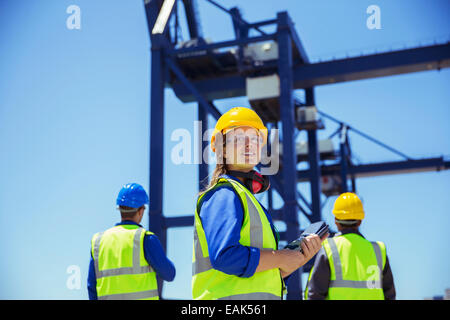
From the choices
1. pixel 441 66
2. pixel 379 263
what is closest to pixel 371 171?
pixel 441 66

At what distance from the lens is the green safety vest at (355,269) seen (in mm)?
3658

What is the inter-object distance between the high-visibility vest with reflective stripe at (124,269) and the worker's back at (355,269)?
4.36 ft

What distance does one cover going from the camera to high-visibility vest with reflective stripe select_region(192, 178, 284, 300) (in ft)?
6.61

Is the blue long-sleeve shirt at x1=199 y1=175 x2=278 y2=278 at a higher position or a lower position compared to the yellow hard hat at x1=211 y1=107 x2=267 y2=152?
lower

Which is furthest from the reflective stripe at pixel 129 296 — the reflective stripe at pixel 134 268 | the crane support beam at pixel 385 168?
the crane support beam at pixel 385 168

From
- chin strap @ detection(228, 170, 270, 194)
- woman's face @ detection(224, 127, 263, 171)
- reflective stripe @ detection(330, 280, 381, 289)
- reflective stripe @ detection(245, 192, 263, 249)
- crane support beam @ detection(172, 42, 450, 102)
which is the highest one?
crane support beam @ detection(172, 42, 450, 102)

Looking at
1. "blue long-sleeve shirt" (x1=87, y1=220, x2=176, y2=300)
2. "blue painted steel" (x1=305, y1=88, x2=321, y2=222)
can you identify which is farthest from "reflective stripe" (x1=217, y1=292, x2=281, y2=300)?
"blue painted steel" (x1=305, y1=88, x2=321, y2=222)

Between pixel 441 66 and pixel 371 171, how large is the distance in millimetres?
11755

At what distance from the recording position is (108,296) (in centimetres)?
360

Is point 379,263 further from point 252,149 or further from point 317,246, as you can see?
point 252,149

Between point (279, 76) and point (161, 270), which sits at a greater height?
point (279, 76)

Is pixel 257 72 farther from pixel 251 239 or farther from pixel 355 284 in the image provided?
pixel 251 239

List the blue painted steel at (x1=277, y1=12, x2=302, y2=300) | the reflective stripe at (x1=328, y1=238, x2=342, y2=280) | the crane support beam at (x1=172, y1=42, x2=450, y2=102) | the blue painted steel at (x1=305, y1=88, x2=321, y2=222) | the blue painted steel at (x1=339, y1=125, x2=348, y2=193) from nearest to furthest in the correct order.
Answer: the reflective stripe at (x1=328, y1=238, x2=342, y2=280)
the blue painted steel at (x1=277, y1=12, x2=302, y2=300)
the crane support beam at (x1=172, y1=42, x2=450, y2=102)
the blue painted steel at (x1=305, y1=88, x2=321, y2=222)
the blue painted steel at (x1=339, y1=125, x2=348, y2=193)

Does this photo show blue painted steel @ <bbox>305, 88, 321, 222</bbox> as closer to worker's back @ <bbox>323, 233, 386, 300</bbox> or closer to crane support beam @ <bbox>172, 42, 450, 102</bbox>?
crane support beam @ <bbox>172, 42, 450, 102</bbox>
